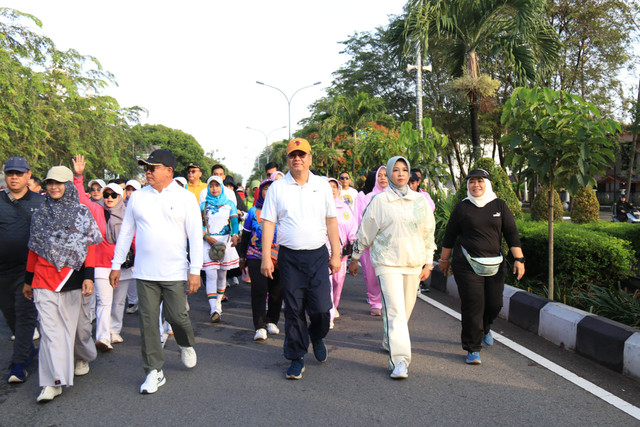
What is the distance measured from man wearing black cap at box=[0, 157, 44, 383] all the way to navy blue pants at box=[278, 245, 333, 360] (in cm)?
226

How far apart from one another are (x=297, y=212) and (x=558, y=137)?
340 cm

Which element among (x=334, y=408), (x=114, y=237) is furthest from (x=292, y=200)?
(x=114, y=237)

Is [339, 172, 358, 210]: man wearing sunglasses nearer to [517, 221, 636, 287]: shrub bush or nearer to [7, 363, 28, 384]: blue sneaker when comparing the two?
[517, 221, 636, 287]: shrub bush

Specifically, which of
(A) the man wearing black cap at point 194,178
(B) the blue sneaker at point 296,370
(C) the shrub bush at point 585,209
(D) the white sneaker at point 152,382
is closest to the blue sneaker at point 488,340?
(B) the blue sneaker at point 296,370

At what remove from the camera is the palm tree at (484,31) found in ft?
51.9

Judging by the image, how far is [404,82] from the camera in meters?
32.6

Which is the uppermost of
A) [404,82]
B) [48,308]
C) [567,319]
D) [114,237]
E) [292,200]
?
[404,82]

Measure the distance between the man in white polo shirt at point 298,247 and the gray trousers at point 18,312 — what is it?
211 centimetres

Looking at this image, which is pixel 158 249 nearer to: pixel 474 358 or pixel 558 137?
pixel 474 358

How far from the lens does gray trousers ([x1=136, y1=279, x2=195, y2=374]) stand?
14.2 feet

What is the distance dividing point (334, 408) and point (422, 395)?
708mm

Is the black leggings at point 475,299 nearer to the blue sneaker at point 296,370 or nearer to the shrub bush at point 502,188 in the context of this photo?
the blue sneaker at point 296,370

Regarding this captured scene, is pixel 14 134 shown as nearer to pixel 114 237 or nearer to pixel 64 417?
pixel 114 237

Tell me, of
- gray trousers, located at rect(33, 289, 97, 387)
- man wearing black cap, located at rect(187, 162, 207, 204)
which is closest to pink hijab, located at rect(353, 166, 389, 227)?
man wearing black cap, located at rect(187, 162, 207, 204)
